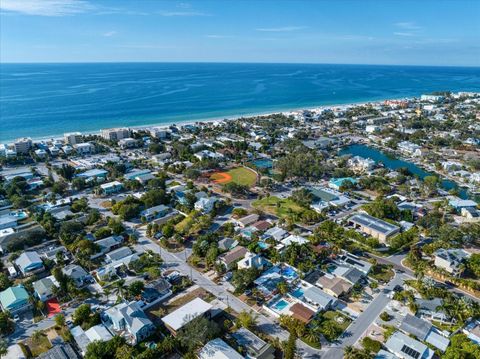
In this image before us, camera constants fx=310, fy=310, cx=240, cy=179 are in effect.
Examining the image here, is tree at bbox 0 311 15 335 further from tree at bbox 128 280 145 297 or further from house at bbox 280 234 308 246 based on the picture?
house at bbox 280 234 308 246

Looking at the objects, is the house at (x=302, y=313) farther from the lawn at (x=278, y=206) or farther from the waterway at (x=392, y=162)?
the waterway at (x=392, y=162)

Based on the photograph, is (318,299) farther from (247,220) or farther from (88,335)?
(88,335)

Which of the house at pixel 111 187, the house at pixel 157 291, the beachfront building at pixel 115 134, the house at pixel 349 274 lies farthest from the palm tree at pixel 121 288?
the beachfront building at pixel 115 134

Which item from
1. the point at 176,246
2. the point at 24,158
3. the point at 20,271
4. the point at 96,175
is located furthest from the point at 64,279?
the point at 24,158

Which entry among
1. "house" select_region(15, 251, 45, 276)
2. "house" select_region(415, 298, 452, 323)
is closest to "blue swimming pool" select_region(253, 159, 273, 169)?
"house" select_region(415, 298, 452, 323)

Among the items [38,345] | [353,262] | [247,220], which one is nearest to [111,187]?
[247,220]
